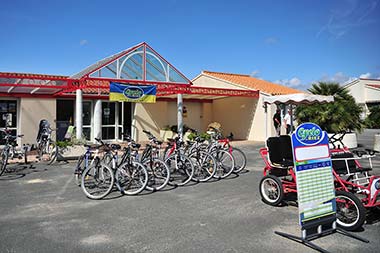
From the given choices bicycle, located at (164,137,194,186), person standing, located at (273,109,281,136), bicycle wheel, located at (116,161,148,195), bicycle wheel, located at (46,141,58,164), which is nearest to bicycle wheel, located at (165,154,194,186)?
bicycle, located at (164,137,194,186)

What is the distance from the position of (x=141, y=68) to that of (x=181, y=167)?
6.33 m

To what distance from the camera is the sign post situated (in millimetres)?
3223

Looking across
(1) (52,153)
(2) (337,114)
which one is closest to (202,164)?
(1) (52,153)

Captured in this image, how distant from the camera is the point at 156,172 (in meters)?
5.96

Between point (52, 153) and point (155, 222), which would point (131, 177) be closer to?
point (155, 222)

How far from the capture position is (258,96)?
52.2 feet

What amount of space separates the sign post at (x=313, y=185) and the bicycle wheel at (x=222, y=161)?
10.8 ft

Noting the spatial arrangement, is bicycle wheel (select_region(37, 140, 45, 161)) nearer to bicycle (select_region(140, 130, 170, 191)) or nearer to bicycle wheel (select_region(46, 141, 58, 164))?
bicycle wheel (select_region(46, 141, 58, 164))

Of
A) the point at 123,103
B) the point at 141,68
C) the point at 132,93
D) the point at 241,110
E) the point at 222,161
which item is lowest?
the point at 222,161

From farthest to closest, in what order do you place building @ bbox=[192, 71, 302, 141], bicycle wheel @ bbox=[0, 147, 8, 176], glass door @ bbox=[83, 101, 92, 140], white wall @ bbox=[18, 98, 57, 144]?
1. building @ bbox=[192, 71, 302, 141]
2. glass door @ bbox=[83, 101, 92, 140]
3. white wall @ bbox=[18, 98, 57, 144]
4. bicycle wheel @ bbox=[0, 147, 8, 176]

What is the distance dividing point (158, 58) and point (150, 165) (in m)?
7.15

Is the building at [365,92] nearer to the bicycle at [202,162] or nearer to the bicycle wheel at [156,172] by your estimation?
the bicycle at [202,162]

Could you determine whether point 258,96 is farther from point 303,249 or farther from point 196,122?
point 303,249

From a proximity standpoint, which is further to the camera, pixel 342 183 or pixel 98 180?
pixel 98 180
